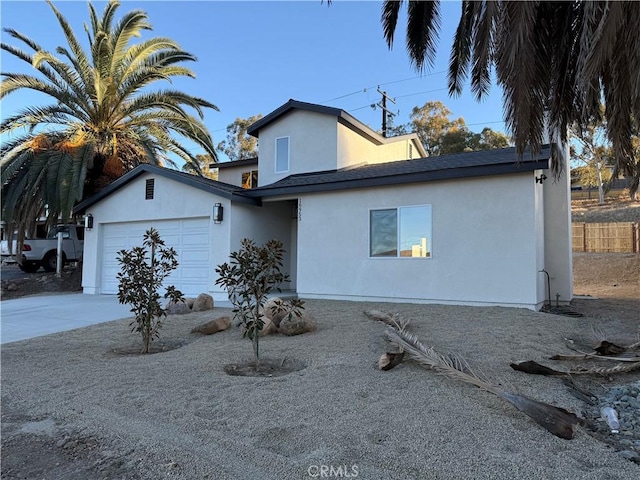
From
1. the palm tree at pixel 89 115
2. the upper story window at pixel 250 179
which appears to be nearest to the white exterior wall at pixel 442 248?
the upper story window at pixel 250 179

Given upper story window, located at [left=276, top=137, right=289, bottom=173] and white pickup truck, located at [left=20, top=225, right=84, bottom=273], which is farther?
white pickup truck, located at [left=20, top=225, right=84, bottom=273]

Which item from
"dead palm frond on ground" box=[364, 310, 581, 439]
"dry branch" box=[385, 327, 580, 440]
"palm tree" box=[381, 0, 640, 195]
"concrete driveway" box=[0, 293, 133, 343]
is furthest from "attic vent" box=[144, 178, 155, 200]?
"dry branch" box=[385, 327, 580, 440]

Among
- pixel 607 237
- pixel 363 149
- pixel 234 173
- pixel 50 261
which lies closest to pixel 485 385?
pixel 363 149

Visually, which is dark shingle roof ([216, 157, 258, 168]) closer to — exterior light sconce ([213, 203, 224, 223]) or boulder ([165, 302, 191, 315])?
exterior light sconce ([213, 203, 224, 223])

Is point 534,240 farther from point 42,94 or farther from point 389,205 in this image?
point 42,94

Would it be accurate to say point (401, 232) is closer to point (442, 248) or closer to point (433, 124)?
point (442, 248)

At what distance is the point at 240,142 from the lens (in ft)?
112

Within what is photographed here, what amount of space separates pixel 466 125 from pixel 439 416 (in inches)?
1229

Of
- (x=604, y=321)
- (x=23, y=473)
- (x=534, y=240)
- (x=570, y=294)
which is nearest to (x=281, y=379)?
(x=23, y=473)

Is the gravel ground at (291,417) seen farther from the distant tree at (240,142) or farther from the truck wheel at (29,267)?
the distant tree at (240,142)

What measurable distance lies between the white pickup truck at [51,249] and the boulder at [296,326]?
1345cm

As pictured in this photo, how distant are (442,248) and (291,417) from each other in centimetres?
664

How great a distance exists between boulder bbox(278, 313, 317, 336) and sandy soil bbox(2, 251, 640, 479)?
0.36 metres

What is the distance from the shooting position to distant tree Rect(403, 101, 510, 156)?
29844mm
